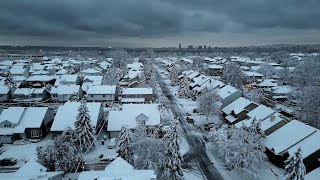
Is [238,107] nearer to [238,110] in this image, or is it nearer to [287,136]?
[238,110]

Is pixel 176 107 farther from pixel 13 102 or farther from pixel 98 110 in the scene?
pixel 13 102

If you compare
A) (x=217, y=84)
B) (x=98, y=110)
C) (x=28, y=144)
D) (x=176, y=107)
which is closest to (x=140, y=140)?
(x=98, y=110)

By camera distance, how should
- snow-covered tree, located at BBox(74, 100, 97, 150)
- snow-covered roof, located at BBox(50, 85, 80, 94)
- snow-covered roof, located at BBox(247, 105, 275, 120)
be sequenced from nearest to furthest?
snow-covered tree, located at BBox(74, 100, 97, 150) → snow-covered roof, located at BBox(247, 105, 275, 120) → snow-covered roof, located at BBox(50, 85, 80, 94)

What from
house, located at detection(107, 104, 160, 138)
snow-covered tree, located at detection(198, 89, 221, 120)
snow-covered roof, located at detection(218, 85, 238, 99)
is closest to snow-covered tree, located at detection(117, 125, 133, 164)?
house, located at detection(107, 104, 160, 138)

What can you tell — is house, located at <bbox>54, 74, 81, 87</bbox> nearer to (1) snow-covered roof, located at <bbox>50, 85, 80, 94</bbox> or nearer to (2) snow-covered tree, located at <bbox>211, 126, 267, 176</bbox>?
(1) snow-covered roof, located at <bbox>50, 85, 80, 94</bbox>

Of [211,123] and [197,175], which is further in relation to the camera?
[211,123]

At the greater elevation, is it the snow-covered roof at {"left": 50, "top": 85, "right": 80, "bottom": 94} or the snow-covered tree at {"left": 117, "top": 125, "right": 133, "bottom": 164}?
the snow-covered roof at {"left": 50, "top": 85, "right": 80, "bottom": 94}

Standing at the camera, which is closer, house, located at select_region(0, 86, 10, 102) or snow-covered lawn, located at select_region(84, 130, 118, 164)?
snow-covered lawn, located at select_region(84, 130, 118, 164)
